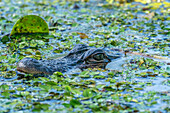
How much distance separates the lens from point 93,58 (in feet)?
20.4

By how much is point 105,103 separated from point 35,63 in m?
1.56

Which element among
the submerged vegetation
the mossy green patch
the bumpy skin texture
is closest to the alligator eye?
the bumpy skin texture

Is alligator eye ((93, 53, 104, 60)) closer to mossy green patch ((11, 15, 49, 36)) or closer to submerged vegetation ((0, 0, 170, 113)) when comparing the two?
submerged vegetation ((0, 0, 170, 113))

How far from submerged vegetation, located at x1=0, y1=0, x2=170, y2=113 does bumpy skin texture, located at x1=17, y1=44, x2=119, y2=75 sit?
15cm

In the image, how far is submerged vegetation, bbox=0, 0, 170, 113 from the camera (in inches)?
185

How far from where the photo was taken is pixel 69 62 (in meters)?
6.09

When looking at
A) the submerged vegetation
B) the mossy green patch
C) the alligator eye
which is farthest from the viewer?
the mossy green patch

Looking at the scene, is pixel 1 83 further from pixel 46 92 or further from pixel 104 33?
pixel 104 33

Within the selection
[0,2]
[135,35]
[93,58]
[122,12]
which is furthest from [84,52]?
[0,2]

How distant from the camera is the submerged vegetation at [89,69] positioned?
470cm

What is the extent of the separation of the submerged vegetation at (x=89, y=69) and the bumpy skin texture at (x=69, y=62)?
148 mm

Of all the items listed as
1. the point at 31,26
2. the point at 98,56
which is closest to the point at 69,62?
the point at 98,56

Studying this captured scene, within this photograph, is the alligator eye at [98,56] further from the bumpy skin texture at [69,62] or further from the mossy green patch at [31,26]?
the mossy green patch at [31,26]

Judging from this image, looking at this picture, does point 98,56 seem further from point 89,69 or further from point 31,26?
point 31,26
